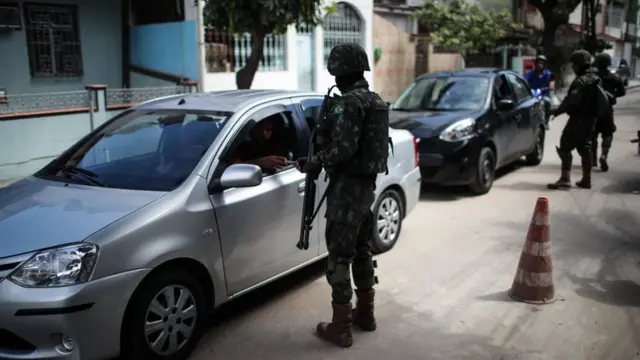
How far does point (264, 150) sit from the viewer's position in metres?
4.45

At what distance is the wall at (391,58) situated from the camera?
18.9 meters

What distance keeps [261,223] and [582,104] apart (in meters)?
5.54

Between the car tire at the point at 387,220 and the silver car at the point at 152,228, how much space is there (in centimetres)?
95

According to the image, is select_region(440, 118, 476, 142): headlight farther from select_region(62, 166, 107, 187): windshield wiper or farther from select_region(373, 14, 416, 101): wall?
select_region(373, 14, 416, 101): wall

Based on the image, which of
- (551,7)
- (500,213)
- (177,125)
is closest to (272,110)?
(177,125)

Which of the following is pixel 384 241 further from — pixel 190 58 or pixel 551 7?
pixel 551 7

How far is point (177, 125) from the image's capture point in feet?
14.0

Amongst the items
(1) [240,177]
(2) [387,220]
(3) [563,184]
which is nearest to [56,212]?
(1) [240,177]

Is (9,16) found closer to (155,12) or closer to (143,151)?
(155,12)

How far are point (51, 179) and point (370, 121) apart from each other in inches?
88.1

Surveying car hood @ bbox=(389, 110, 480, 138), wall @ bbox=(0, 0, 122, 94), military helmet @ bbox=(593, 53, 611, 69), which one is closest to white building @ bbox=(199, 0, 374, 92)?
wall @ bbox=(0, 0, 122, 94)

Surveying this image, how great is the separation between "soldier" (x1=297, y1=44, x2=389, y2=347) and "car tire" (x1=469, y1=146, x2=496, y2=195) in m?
4.46

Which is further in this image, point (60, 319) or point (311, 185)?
point (311, 185)

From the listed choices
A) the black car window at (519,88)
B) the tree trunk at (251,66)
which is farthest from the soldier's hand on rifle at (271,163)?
the black car window at (519,88)
